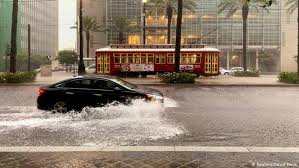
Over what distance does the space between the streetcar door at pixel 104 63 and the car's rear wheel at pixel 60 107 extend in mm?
27167

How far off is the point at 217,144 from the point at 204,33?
8733 centimetres

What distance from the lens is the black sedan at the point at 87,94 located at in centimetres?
1467

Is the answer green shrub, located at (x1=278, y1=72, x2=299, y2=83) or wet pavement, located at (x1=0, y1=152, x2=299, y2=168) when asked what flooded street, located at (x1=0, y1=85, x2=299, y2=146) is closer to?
wet pavement, located at (x1=0, y1=152, x2=299, y2=168)

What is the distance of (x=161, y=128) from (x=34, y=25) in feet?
487

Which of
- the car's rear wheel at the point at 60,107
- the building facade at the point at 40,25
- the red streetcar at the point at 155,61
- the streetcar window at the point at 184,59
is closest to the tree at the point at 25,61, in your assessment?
the building facade at the point at 40,25

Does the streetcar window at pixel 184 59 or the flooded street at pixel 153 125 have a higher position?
the streetcar window at pixel 184 59

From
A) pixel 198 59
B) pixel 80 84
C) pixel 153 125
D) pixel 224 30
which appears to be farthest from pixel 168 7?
pixel 153 125

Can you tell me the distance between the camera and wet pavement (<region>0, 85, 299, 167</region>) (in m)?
8.48

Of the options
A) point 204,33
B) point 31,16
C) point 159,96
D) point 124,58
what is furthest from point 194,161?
point 31,16

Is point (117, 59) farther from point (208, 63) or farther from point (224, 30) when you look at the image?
point (224, 30)

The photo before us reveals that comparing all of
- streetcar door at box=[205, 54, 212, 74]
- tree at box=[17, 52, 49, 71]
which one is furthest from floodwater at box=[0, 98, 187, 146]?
tree at box=[17, 52, 49, 71]

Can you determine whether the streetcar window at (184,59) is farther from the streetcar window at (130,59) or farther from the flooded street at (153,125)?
the flooded street at (153,125)

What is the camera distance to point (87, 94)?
14.8 m

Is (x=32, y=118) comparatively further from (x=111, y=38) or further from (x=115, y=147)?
(x=111, y=38)
